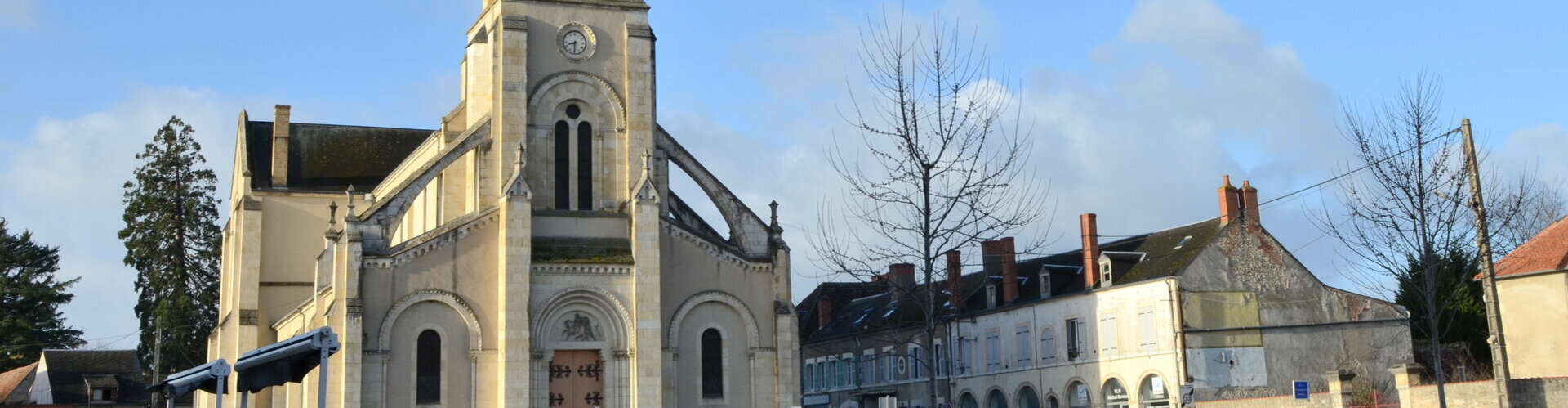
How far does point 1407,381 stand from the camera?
33656 millimetres

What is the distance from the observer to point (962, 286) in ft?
199

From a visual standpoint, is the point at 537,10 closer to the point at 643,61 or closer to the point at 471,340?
the point at 643,61

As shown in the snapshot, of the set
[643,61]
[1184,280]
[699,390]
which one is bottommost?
[699,390]

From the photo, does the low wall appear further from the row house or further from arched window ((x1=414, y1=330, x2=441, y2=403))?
arched window ((x1=414, y1=330, x2=441, y2=403))

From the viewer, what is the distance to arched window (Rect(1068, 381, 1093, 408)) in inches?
2013

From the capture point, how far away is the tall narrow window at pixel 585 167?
3788 centimetres

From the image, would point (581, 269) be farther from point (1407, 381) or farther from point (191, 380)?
point (1407, 381)

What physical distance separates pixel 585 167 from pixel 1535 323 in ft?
77.0

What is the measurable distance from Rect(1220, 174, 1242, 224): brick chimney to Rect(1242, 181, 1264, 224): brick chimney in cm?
30

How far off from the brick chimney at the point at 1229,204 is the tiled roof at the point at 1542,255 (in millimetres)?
10036

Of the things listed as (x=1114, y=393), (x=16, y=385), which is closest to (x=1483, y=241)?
(x=1114, y=393)

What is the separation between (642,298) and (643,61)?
6.08 meters

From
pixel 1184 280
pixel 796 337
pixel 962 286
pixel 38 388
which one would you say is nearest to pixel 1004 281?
pixel 962 286

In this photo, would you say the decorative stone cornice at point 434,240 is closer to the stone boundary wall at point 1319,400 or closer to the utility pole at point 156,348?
the utility pole at point 156,348
